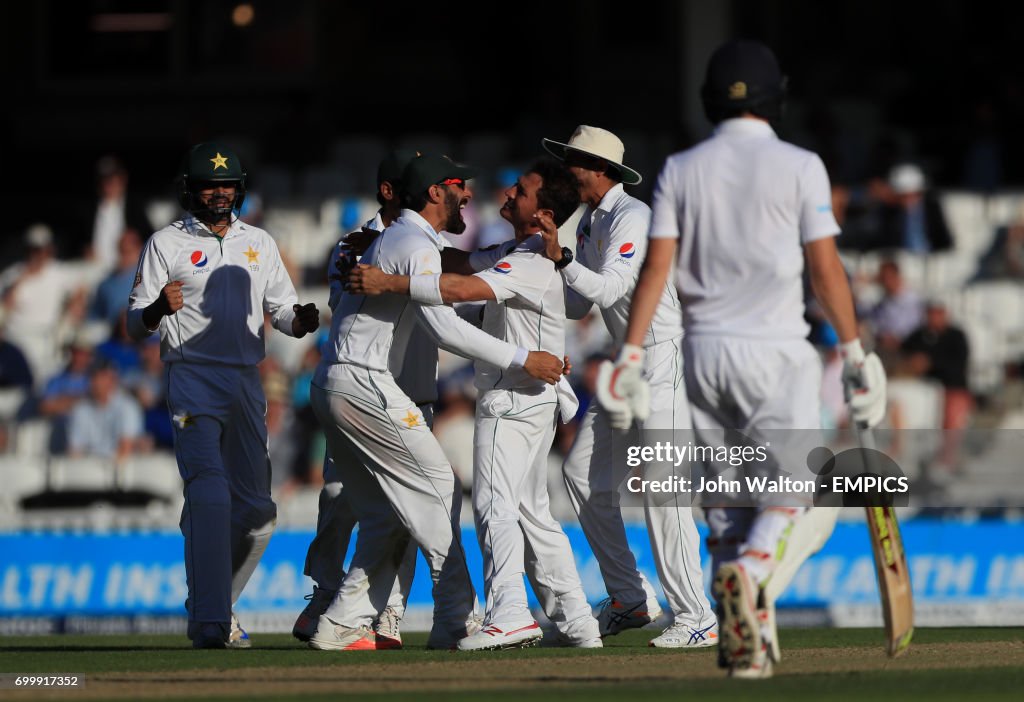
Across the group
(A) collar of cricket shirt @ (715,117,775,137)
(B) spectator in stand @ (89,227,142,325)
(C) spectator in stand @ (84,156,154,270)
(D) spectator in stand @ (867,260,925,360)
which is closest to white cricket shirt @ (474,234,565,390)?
(A) collar of cricket shirt @ (715,117,775,137)

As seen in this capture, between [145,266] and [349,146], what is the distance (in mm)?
10378

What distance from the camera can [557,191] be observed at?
24.8 ft

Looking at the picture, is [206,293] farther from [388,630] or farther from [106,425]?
[106,425]

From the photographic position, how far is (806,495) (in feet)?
19.0

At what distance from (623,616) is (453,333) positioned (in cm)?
167

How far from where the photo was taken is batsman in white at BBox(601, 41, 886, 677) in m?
5.74

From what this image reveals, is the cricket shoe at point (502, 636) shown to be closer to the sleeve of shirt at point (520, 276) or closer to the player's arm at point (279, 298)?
the sleeve of shirt at point (520, 276)

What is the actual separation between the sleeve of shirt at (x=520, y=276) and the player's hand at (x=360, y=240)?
603 mm

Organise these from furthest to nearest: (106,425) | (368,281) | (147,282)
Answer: (106,425)
(147,282)
(368,281)

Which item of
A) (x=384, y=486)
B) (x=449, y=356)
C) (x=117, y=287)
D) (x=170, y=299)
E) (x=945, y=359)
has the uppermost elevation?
(x=117, y=287)

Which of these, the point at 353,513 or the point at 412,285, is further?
the point at 353,513

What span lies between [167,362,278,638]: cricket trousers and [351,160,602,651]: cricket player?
116 cm

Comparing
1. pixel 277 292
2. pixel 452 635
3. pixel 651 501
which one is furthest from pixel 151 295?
pixel 651 501

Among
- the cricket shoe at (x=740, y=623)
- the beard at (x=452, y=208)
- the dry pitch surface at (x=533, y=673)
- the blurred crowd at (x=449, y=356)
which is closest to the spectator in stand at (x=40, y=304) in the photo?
the blurred crowd at (x=449, y=356)
